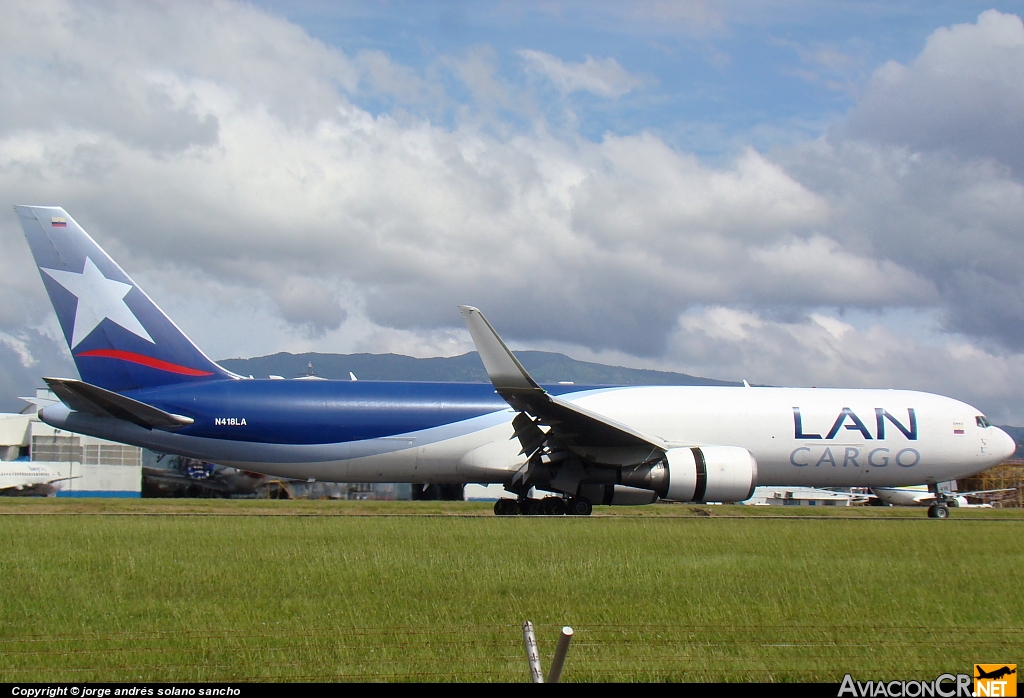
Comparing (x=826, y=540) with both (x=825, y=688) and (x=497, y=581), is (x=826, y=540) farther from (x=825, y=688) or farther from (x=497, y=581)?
(x=825, y=688)

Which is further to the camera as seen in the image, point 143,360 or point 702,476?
point 143,360

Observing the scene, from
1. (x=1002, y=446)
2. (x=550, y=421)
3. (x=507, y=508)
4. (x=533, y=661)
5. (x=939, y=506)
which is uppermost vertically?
(x=550, y=421)

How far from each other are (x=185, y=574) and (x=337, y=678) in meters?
5.17

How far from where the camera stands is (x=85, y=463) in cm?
4738

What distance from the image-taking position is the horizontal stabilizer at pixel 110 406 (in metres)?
19.6

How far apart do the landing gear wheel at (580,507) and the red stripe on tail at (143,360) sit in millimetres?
9408

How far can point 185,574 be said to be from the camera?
9.90 meters

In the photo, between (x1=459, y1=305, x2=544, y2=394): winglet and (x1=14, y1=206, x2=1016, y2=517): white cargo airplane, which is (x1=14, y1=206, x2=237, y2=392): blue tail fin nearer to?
(x1=14, y1=206, x2=1016, y2=517): white cargo airplane

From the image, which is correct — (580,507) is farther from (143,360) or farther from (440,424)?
(143,360)

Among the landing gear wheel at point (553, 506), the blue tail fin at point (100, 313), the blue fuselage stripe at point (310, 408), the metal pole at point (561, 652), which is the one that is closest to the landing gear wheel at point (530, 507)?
the landing gear wheel at point (553, 506)

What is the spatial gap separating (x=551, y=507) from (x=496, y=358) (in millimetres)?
4886

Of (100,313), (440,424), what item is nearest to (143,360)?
(100,313)

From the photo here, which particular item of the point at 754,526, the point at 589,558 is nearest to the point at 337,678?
the point at 589,558

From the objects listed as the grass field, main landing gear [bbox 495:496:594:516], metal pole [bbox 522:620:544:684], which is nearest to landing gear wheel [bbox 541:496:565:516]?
main landing gear [bbox 495:496:594:516]
